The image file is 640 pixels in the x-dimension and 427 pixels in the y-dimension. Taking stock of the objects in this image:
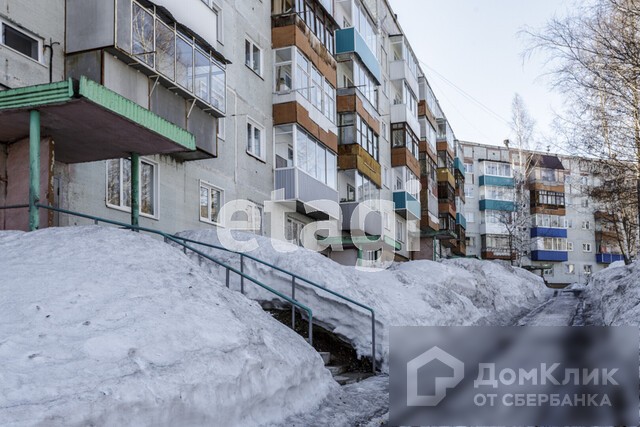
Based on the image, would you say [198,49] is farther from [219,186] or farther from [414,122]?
[414,122]

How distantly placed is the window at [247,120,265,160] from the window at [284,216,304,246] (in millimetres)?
2796


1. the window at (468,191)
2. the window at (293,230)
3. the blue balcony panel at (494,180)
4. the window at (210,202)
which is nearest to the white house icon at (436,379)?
the window at (210,202)

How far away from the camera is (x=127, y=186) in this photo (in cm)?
1455

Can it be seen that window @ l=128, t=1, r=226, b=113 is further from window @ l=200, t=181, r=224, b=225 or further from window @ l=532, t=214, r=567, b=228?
window @ l=532, t=214, r=567, b=228

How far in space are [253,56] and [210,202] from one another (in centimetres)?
576

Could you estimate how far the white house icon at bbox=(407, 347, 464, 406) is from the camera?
8.37m

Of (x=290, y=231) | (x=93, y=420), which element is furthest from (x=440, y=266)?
(x=93, y=420)

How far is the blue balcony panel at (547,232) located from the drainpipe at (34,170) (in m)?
65.2

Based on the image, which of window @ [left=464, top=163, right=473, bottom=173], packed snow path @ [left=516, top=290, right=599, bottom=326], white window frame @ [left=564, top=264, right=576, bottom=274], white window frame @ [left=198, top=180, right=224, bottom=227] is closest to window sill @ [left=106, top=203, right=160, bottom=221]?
white window frame @ [left=198, top=180, right=224, bottom=227]

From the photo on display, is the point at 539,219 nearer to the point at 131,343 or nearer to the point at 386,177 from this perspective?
the point at 386,177

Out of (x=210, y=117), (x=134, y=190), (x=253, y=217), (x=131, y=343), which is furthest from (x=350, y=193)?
(x=131, y=343)

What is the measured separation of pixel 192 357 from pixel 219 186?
479 inches

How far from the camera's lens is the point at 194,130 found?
51.6 feet

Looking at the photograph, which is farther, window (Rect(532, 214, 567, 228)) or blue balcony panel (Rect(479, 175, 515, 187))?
blue balcony panel (Rect(479, 175, 515, 187))
